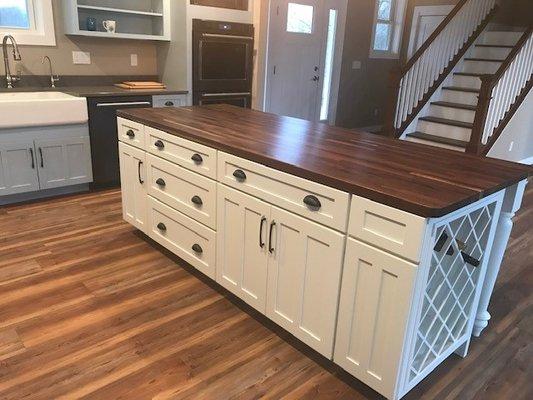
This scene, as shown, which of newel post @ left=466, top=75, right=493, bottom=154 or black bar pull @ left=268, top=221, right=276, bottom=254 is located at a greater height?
newel post @ left=466, top=75, right=493, bottom=154

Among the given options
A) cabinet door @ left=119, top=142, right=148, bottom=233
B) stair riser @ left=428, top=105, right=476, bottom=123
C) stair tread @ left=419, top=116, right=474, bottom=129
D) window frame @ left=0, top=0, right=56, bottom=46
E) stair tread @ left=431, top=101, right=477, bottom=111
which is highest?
window frame @ left=0, top=0, right=56, bottom=46

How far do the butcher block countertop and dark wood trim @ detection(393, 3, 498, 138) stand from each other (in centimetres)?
285

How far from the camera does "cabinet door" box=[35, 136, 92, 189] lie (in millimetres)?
3613

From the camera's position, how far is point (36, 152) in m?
3.56

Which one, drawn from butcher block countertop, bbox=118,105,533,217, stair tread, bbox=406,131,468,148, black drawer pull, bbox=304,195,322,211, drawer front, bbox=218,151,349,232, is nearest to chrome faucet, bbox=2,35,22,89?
butcher block countertop, bbox=118,105,533,217

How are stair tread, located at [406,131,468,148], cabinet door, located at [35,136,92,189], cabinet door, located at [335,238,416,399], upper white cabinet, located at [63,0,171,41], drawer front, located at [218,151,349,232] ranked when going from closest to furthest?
cabinet door, located at [335,238,416,399], drawer front, located at [218,151,349,232], cabinet door, located at [35,136,92,189], upper white cabinet, located at [63,0,171,41], stair tread, located at [406,131,468,148]

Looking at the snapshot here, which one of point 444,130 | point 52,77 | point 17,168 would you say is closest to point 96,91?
point 52,77

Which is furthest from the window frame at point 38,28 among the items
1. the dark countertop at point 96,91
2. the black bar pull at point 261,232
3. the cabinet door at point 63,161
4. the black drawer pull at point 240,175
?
the black bar pull at point 261,232

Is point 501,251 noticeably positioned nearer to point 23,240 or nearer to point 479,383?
point 479,383

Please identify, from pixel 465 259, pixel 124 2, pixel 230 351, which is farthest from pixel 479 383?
pixel 124 2

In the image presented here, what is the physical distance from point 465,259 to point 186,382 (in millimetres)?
1250

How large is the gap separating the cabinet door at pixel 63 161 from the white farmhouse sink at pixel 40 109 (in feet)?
0.57

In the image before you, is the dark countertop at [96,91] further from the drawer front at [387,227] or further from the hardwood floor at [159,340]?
the drawer front at [387,227]

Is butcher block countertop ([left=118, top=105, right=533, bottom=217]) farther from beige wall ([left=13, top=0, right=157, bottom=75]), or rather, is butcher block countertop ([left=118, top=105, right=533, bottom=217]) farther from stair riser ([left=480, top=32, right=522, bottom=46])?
stair riser ([left=480, top=32, right=522, bottom=46])
